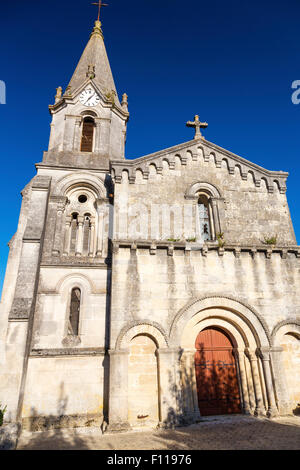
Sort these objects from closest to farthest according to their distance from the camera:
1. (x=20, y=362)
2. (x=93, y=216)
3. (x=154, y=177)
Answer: (x=20, y=362) → (x=154, y=177) → (x=93, y=216)

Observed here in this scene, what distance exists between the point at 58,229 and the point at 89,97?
30.8 ft

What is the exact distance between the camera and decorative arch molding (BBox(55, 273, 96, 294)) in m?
12.5

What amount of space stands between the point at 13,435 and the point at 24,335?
291cm

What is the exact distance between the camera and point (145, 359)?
10.5 m

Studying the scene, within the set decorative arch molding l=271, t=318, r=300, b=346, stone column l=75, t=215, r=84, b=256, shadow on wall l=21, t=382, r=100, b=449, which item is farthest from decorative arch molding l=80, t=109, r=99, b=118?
decorative arch molding l=271, t=318, r=300, b=346

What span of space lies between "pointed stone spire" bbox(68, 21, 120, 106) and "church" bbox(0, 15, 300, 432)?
7.92m

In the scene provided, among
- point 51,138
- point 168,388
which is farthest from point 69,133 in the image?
point 168,388

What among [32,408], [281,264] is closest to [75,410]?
[32,408]

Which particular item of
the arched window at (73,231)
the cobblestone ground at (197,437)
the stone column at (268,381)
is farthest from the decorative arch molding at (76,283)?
the stone column at (268,381)

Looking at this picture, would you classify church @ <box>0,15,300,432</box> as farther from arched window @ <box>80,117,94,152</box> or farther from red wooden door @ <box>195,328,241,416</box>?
arched window @ <box>80,117,94,152</box>

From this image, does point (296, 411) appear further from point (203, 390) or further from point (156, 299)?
point (156, 299)

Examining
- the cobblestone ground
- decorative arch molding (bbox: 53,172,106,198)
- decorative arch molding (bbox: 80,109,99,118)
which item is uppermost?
decorative arch molding (bbox: 80,109,99,118)

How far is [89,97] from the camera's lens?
18.6 metres

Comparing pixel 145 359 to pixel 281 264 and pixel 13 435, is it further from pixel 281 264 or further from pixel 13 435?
pixel 281 264
